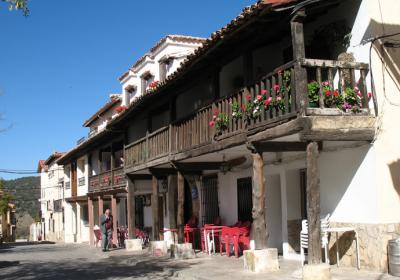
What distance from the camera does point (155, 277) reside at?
11.9m

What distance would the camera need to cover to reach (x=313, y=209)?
8961mm

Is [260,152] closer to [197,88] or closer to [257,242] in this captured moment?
[257,242]

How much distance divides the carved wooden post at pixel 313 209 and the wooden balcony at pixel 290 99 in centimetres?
76

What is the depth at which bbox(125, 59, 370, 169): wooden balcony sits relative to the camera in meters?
9.28

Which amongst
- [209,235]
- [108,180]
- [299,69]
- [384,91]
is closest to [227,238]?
[209,235]

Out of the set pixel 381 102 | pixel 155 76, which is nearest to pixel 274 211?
pixel 381 102

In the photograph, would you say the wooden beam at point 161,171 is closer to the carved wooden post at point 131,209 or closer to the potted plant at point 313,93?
the carved wooden post at point 131,209

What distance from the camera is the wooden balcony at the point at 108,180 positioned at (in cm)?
2340

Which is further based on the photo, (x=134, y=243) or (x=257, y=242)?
(x=134, y=243)

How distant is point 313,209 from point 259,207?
5.82 feet

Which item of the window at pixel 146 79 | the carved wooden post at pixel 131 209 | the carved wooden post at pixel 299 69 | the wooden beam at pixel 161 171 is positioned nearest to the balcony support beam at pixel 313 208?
the carved wooden post at pixel 299 69

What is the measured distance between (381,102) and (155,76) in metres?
16.9

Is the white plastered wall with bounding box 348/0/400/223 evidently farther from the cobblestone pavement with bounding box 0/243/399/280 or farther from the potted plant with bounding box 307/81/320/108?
the cobblestone pavement with bounding box 0/243/399/280

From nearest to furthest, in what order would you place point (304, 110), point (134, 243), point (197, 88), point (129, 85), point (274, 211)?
point (304, 110), point (274, 211), point (197, 88), point (134, 243), point (129, 85)
